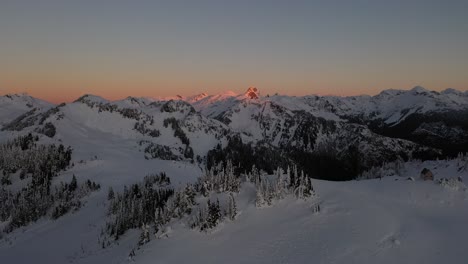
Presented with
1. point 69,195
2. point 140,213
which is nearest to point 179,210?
point 140,213

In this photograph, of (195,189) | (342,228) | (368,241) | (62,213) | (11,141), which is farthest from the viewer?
(11,141)

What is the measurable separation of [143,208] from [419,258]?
28.3 metres

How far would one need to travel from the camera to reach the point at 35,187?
269ft

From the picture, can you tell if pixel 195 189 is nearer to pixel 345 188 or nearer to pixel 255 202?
pixel 255 202

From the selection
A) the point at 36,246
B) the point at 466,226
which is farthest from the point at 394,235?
the point at 36,246

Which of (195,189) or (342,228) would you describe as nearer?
(342,228)

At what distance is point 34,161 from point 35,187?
17.8 meters

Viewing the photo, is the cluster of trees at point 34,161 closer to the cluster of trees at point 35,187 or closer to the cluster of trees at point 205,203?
the cluster of trees at point 35,187

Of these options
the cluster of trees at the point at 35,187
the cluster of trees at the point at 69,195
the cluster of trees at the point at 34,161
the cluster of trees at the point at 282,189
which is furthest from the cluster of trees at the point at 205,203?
the cluster of trees at the point at 34,161

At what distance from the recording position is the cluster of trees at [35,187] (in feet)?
219

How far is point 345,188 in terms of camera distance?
46.9 metres

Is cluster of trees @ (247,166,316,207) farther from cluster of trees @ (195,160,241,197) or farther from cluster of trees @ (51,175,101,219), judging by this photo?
cluster of trees @ (51,175,101,219)

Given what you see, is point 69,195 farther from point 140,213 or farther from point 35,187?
point 140,213

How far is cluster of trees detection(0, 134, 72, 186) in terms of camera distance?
90.8m
